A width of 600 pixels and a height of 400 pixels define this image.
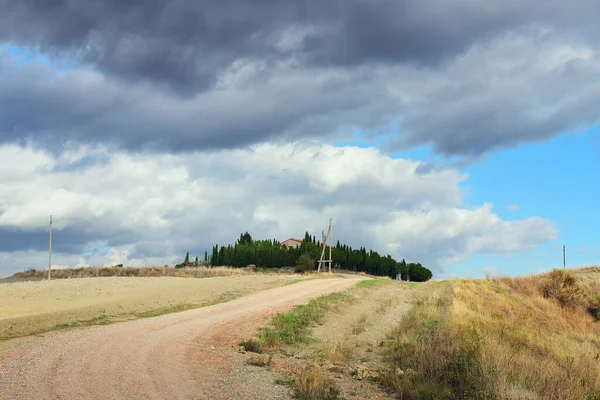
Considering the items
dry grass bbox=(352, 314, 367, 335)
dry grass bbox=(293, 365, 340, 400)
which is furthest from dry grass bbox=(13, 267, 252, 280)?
dry grass bbox=(293, 365, 340, 400)

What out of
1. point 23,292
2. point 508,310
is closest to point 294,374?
point 508,310

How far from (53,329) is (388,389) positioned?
11757mm

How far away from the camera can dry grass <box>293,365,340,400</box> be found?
9.98 meters

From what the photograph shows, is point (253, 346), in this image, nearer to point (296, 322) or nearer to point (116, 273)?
point (296, 322)

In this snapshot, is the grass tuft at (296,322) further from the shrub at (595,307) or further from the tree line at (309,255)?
the tree line at (309,255)

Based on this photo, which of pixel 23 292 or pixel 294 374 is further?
pixel 23 292

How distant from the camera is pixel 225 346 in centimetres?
1493

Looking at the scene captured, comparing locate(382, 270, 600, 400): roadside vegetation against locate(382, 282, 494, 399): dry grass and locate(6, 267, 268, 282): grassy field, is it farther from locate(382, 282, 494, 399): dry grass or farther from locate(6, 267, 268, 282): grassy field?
locate(6, 267, 268, 282): grassy field

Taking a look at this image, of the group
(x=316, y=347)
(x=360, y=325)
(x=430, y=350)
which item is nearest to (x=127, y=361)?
(x=316, y=347)

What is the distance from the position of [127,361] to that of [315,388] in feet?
15.2

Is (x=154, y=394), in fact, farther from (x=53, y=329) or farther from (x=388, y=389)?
(x=53, y=329)

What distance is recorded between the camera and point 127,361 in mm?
12047

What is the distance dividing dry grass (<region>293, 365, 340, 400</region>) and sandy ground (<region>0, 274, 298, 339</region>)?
10214mm

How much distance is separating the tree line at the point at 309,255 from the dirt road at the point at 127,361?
Result: 6203cm
